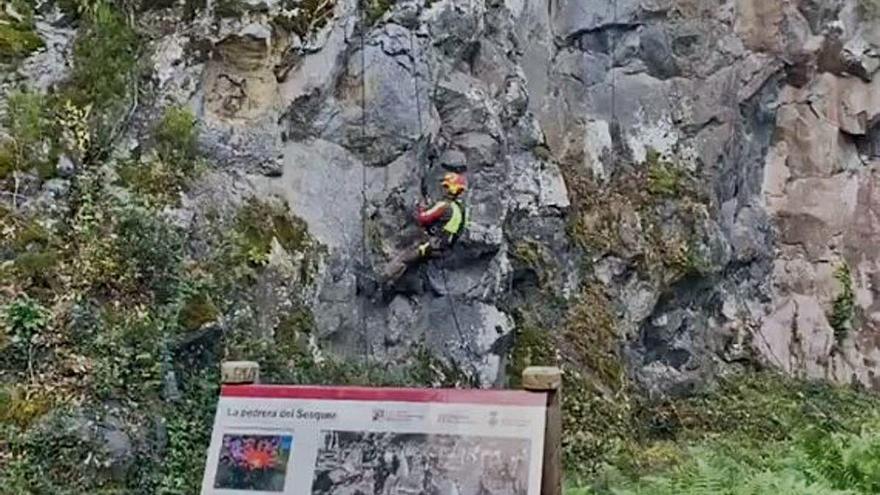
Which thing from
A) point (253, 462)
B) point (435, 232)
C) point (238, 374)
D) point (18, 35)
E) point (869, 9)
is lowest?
point (253, 462)

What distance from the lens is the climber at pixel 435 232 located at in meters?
8.96

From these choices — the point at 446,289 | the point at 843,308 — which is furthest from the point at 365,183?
the point at 843,308

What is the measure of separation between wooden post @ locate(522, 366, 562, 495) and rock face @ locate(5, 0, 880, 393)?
5028 millimetres

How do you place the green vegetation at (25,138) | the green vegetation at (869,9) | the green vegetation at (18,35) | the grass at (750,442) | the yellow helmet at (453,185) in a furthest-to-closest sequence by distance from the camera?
the green vegetation at (869,9) → the yellow helmet at (453,185) → the green vegetation at (18,35) → the green vegetation at (25,138) → the grass at (750,442)

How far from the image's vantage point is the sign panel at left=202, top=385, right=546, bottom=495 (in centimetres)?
308

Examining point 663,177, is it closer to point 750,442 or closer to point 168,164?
point 750,442

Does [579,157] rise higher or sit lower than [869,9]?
lower

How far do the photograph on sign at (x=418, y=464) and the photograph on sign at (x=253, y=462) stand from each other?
0.42ft

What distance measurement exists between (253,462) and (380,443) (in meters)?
0.44

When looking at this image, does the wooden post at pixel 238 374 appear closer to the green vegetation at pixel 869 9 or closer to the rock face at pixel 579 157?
the rock face at pixel 579 157

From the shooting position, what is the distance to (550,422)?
315 cm

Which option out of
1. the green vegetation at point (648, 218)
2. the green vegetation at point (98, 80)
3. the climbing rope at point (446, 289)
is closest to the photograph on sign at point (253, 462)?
the green vegetation at point (98, 80)

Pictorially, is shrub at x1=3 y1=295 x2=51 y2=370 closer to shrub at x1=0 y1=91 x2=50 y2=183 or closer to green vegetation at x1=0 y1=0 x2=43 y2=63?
shrub at x1=0 y1=91 x2=50 y2=183

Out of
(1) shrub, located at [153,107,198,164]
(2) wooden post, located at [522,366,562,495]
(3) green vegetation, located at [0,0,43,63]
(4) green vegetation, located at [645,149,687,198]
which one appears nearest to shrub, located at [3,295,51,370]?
(1) shrub, located at [153,107,198,164]
